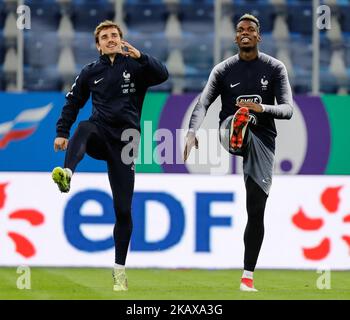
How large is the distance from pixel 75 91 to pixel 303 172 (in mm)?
4921

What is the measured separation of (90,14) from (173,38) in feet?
3.26

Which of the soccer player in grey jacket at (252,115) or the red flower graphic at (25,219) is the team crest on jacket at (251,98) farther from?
the red flower graphic at (25,219)

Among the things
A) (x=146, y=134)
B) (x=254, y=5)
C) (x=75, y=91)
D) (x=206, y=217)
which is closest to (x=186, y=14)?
(x=254, y=5)

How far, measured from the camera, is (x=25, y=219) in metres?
12.7

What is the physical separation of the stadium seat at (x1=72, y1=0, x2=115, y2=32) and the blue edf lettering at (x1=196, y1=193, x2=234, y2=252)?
2.78 m

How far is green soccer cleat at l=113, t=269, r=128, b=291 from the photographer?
938 centimetres

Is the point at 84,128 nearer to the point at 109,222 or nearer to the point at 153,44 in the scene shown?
the point at 109,222

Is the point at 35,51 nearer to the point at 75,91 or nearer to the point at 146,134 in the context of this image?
the point at 146,134

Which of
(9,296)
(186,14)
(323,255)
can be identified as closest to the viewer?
(9,296)

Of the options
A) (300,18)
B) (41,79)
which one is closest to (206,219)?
(41,79)

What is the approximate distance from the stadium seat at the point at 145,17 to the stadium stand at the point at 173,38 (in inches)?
0.4

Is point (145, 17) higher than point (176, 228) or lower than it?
higher

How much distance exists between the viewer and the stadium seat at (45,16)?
562 inches

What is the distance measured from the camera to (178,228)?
12.7 m
